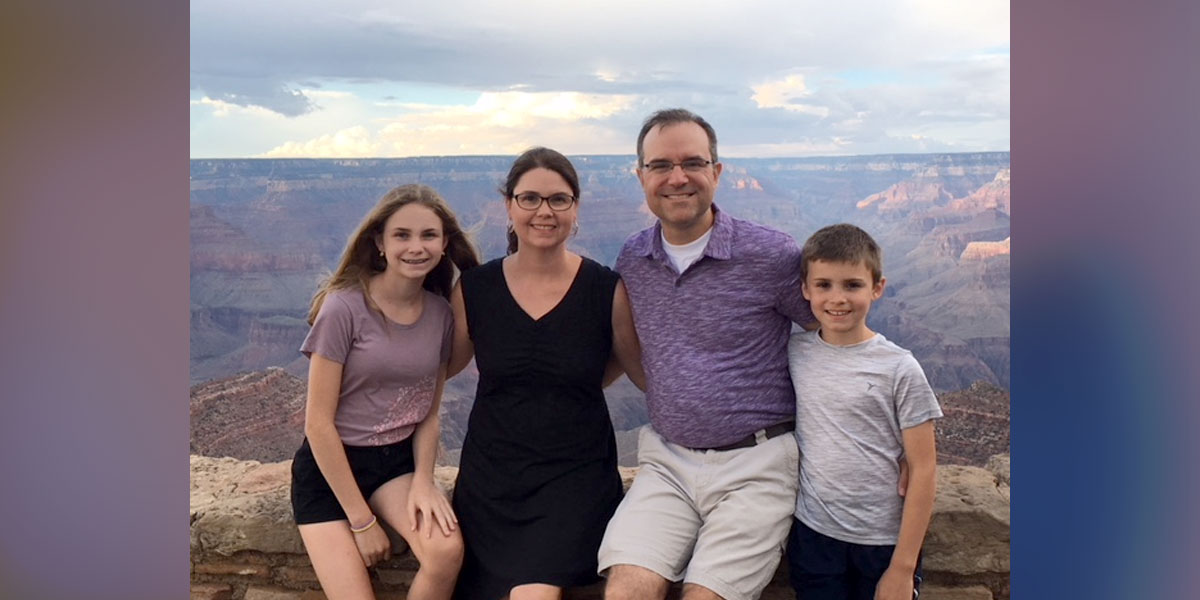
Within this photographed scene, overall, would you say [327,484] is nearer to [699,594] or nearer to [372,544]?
[372,544]

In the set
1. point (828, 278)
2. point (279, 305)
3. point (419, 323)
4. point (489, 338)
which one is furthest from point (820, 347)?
point (279, 305)

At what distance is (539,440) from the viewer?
3.01 m

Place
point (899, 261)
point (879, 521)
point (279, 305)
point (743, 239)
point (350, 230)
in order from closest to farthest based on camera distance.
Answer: point (879, 521), point (743, 239), point (350, 230), point (899, 261), point (279, 305)

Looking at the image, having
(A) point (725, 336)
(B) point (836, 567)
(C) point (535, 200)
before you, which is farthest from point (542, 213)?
(B) point (836, 567)

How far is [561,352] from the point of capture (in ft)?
9.78

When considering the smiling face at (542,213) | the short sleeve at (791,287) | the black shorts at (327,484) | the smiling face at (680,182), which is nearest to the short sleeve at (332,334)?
the black shorts at (327,484)

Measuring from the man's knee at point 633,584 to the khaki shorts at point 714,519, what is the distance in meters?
0.02

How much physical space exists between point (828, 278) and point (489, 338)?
1062 millimetres

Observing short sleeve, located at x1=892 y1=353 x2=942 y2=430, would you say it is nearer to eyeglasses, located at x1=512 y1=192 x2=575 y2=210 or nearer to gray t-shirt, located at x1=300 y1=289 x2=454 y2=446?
eyeglasses, located at x1=512 y1=192 x2=575 y2=210

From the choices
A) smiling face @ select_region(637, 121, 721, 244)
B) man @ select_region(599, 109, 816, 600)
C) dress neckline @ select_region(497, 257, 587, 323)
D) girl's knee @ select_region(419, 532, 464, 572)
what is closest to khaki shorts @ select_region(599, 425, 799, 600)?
man @ select_region(599, 109, 816, 600)

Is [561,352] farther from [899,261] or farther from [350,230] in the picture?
[899,261]

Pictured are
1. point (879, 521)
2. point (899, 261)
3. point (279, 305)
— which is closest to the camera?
point (879, 521)

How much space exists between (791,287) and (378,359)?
4.25 feet

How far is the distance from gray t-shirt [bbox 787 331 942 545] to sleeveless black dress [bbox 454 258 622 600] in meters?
0.67
